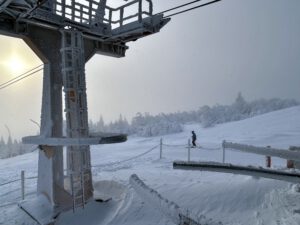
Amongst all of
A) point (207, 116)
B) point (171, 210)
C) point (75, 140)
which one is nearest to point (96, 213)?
point (75, 140)

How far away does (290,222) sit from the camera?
227 inches

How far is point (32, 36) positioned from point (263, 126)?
117 ft

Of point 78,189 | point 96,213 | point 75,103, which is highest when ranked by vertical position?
point 75,103

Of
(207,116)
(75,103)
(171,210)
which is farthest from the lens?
(207,116)

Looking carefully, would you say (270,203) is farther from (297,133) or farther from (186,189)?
(297,133)

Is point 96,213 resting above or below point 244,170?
below

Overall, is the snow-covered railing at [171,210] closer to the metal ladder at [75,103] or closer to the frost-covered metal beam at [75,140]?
the frost-covered metal beam at [75,140]

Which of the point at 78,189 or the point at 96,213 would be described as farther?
the point at 78,189

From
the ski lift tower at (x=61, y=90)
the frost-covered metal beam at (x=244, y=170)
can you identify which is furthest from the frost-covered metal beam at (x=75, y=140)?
the frost-covered metal beam at (x=244, y=170)

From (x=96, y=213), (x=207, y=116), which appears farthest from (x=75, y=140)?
(x=207, y=116)

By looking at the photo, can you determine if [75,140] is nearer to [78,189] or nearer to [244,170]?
[78,189]

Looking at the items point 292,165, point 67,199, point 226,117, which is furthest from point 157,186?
point 226,117

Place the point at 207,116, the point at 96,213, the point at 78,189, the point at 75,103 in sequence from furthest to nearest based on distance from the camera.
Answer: the point at 207,116 → the point at 78,189 → the point at 75,103 → the point at 96,213

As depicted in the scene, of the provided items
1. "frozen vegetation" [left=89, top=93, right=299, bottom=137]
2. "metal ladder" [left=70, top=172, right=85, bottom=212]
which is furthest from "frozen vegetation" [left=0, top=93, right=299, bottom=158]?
"metal ladder" [left=70, top=172, right=85, bottom=212]
